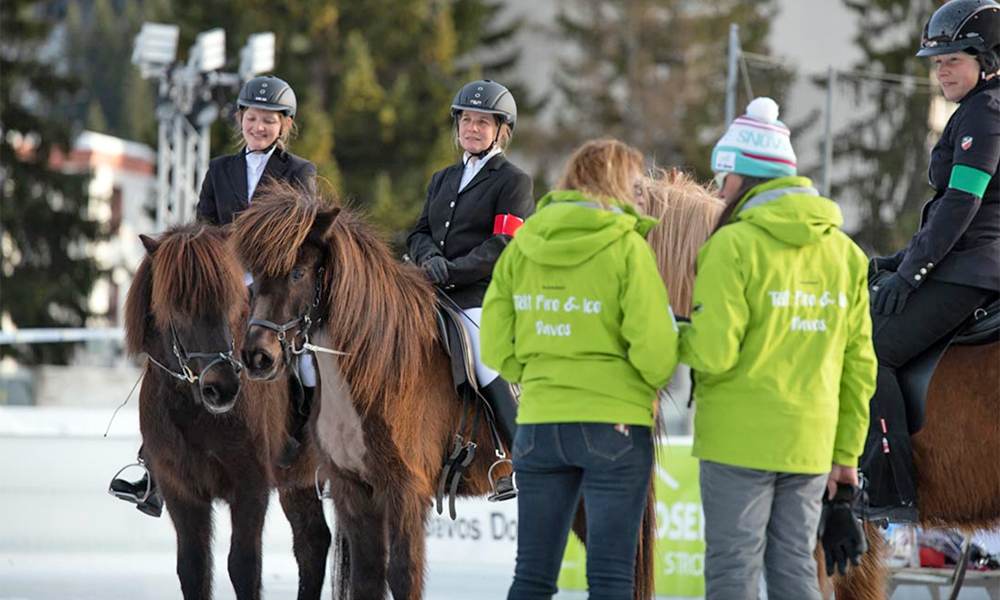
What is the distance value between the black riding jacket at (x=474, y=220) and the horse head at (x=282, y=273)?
828 millimetres

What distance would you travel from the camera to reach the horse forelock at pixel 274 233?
5.60 meters

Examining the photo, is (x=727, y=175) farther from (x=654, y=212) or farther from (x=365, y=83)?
(x=365, y=83)

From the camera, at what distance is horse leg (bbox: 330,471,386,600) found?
5.80 m

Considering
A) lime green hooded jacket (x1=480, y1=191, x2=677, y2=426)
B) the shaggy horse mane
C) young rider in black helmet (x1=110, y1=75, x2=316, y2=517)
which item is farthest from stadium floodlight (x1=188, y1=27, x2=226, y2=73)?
lime green hooded jacket (x1=480, y1=191, x2=677, y2=426)

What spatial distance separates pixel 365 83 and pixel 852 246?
2635 cm

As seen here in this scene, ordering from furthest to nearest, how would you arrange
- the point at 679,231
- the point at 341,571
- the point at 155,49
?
the point at 155,49 < the point at 341,571 < the point at 679,231

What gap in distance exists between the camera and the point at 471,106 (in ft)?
21.6

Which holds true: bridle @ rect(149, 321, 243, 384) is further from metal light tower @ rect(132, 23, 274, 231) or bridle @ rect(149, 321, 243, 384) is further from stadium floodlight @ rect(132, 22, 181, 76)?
stadium floodlight @ rect(132, 22, 181, 76)

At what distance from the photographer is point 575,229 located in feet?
14.7

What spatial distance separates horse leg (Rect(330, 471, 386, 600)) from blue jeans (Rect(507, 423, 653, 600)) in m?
1.42

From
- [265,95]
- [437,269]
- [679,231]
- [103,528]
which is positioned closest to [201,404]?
[437,269]

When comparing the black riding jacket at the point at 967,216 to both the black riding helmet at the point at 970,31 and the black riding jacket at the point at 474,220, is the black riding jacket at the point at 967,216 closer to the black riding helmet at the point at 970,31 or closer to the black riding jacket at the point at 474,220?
the black riding helmet at the point at 970,31

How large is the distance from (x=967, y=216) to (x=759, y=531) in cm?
188

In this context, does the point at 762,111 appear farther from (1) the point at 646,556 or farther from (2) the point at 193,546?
(2) the point at 193,546
